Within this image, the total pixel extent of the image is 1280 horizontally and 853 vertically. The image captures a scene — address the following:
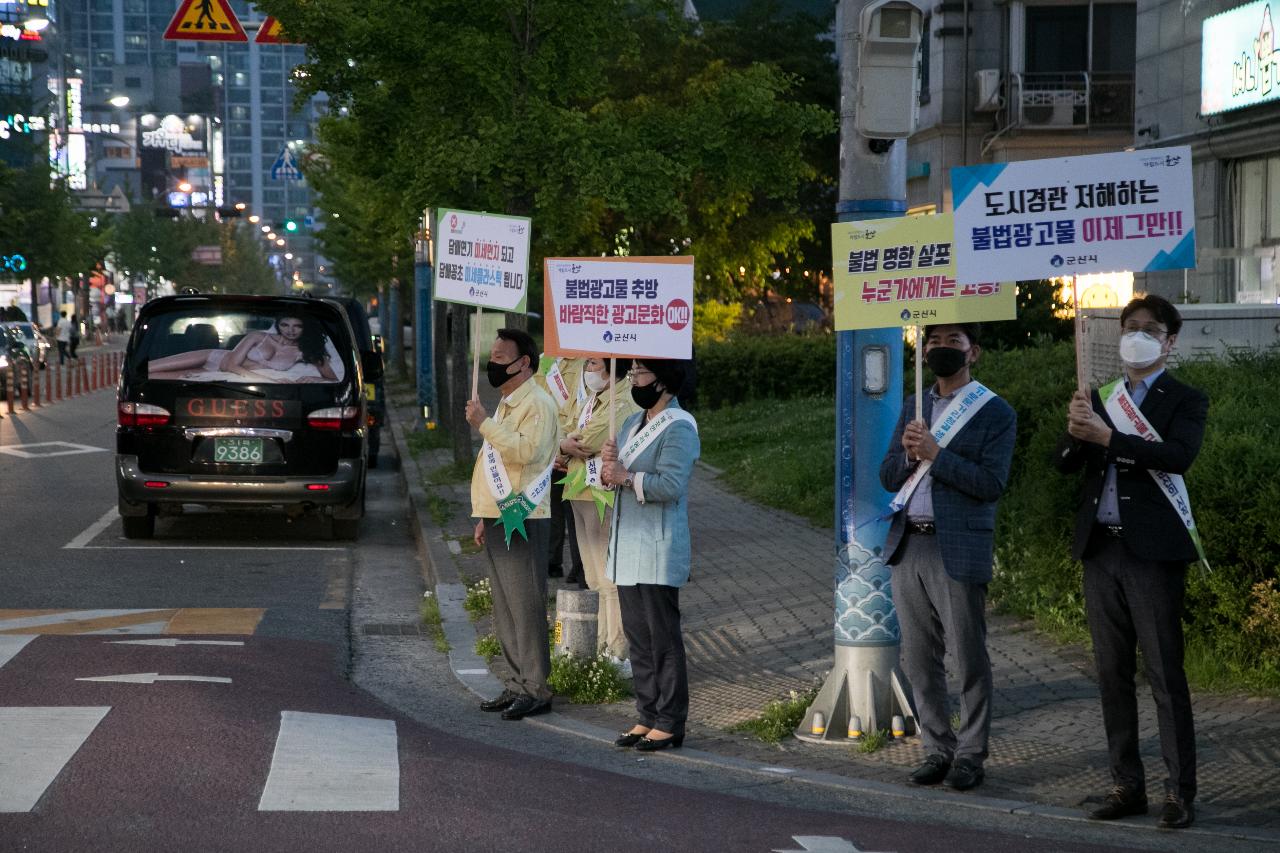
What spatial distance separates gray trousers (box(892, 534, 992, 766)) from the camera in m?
6.47

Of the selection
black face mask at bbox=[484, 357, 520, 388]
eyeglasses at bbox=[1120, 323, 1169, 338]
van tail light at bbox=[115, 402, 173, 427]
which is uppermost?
eyeglasses at bbox=[1120, 323, 1169, 338]

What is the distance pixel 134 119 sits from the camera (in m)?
171

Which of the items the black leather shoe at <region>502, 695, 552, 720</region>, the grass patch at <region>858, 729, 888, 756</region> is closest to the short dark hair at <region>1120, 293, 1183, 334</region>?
the grass patch at <region>858, 729, 888, 756</region>

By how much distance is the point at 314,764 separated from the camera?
267 inches

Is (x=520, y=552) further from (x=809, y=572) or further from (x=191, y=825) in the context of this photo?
(x=809, y=572)

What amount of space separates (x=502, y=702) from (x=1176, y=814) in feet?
10.8

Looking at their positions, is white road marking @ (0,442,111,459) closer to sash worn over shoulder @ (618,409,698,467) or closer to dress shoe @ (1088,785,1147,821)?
sash worn over shoulder @ (618,409,698,467)

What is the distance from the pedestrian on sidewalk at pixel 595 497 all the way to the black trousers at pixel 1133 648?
258 centimetres

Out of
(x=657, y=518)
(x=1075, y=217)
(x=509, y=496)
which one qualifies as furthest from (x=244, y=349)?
(x=1075, y=217)

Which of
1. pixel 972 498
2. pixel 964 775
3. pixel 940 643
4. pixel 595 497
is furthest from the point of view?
pixel 595 497

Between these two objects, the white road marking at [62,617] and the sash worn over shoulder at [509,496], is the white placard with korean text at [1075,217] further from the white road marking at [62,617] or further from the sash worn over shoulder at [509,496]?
the white road marking at [62,617]

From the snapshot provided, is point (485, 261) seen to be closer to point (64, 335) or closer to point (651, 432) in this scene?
point (651, 432)

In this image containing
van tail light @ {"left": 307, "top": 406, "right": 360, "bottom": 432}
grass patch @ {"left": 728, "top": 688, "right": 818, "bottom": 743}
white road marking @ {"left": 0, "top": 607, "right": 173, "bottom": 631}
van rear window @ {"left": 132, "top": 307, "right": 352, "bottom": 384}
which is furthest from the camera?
van tail light @ {"left": 307, "top": 406, "right": 360, "bottom": 432}

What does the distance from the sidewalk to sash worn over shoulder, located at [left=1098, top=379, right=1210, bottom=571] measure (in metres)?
1.08
